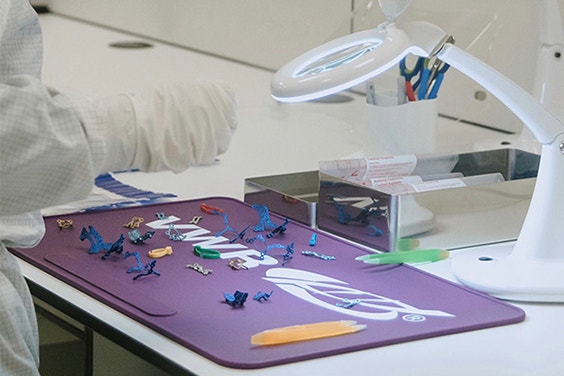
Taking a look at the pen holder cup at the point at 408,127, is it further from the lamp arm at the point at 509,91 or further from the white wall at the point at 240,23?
the white wall at the point at 240,23

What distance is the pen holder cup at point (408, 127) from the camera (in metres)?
1.23

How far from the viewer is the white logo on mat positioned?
0.91 meters

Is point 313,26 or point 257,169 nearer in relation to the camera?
point 257,169

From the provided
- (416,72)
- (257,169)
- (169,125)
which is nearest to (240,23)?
(257,169)

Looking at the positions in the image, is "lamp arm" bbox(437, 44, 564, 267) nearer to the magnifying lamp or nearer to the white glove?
the magnifying lamp

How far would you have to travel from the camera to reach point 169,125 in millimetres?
839

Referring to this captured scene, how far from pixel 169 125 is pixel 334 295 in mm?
223

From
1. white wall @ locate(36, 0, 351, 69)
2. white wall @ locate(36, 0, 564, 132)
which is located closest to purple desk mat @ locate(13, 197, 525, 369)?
white wall @ locate(36, 0, 564, 132)

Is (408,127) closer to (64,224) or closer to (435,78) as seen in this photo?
(435,78)

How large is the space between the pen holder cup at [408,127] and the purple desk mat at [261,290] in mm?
174

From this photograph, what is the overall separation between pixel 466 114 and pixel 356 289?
720 mm

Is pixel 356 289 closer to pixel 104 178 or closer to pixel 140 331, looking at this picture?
pixel 140 331

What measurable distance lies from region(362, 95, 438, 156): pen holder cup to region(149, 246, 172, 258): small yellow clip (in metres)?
0.32

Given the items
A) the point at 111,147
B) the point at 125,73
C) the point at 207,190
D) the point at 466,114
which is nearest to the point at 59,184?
the point at 111,147
